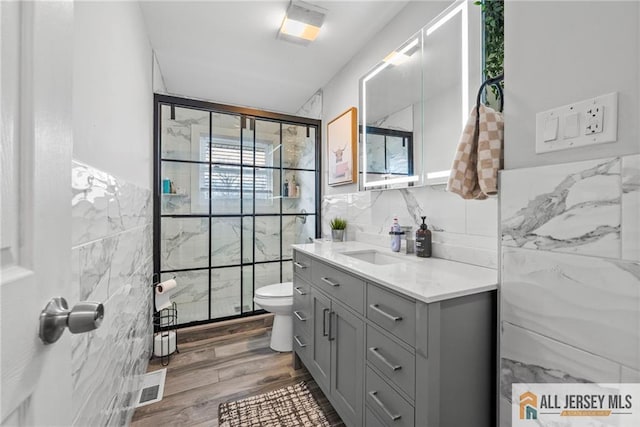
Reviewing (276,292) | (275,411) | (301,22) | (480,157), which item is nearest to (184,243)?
(276,292)

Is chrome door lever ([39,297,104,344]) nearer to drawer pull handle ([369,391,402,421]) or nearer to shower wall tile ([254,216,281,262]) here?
drawer pull handle ([369,391,402,421])

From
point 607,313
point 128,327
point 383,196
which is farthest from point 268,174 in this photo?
point 607,313

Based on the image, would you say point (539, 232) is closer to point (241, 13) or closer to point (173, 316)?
point (241, 13)

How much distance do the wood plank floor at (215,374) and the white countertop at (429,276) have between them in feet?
2.96

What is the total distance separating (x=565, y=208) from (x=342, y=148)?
5.91ft

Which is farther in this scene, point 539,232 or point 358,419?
point 358,419

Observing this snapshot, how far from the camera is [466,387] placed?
0.91 meters

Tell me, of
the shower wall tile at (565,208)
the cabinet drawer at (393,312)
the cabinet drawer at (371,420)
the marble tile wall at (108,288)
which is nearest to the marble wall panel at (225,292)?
the marble tile wall at (108,288)

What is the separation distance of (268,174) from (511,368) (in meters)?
2.46

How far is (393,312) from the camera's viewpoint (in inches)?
38.3

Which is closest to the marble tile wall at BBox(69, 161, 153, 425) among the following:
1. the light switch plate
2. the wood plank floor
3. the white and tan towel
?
the wood plank floor

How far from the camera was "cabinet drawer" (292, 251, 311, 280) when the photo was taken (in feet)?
A: 5.55

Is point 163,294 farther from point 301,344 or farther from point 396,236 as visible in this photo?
point 396,236

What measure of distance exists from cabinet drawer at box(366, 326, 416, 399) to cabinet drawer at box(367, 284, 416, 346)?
0.16 ft
